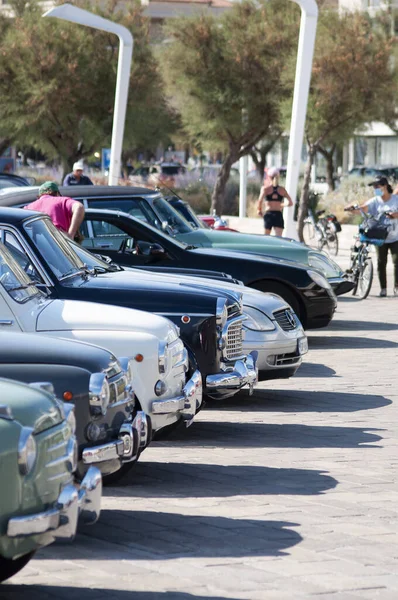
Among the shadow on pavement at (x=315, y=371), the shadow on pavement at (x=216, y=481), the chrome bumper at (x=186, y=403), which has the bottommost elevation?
the shadow on pavement at (x=315, y=371)

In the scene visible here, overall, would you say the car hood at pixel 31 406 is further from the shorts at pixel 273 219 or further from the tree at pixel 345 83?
the tree at pixel 345 83

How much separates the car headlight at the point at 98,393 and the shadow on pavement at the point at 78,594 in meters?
0.96

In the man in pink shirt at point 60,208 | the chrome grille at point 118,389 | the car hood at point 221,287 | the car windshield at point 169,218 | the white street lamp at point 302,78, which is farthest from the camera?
the white street lamp at point 302,78

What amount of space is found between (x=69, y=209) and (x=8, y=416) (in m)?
8.96

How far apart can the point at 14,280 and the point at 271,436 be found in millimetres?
2496

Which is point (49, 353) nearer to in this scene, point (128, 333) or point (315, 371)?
point (128, 333)

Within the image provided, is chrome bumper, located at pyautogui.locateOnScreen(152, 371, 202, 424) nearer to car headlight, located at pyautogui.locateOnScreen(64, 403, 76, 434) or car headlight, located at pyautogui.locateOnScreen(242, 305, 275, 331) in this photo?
car headlight, located at pyautogui.locateOnScreen(64, 403, 76, 434)

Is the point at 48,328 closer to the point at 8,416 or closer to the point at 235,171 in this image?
the point at 8,416

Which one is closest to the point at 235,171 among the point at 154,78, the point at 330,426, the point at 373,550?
the point at 154,78

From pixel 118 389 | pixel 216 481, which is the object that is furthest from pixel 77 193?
pixel 118 389

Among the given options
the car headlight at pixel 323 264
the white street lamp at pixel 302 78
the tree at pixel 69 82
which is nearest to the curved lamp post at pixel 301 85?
the white street lamp at pixel 302 78

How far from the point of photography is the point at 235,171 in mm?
49531

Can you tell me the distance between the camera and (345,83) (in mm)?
32000

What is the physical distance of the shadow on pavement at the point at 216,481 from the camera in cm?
738
